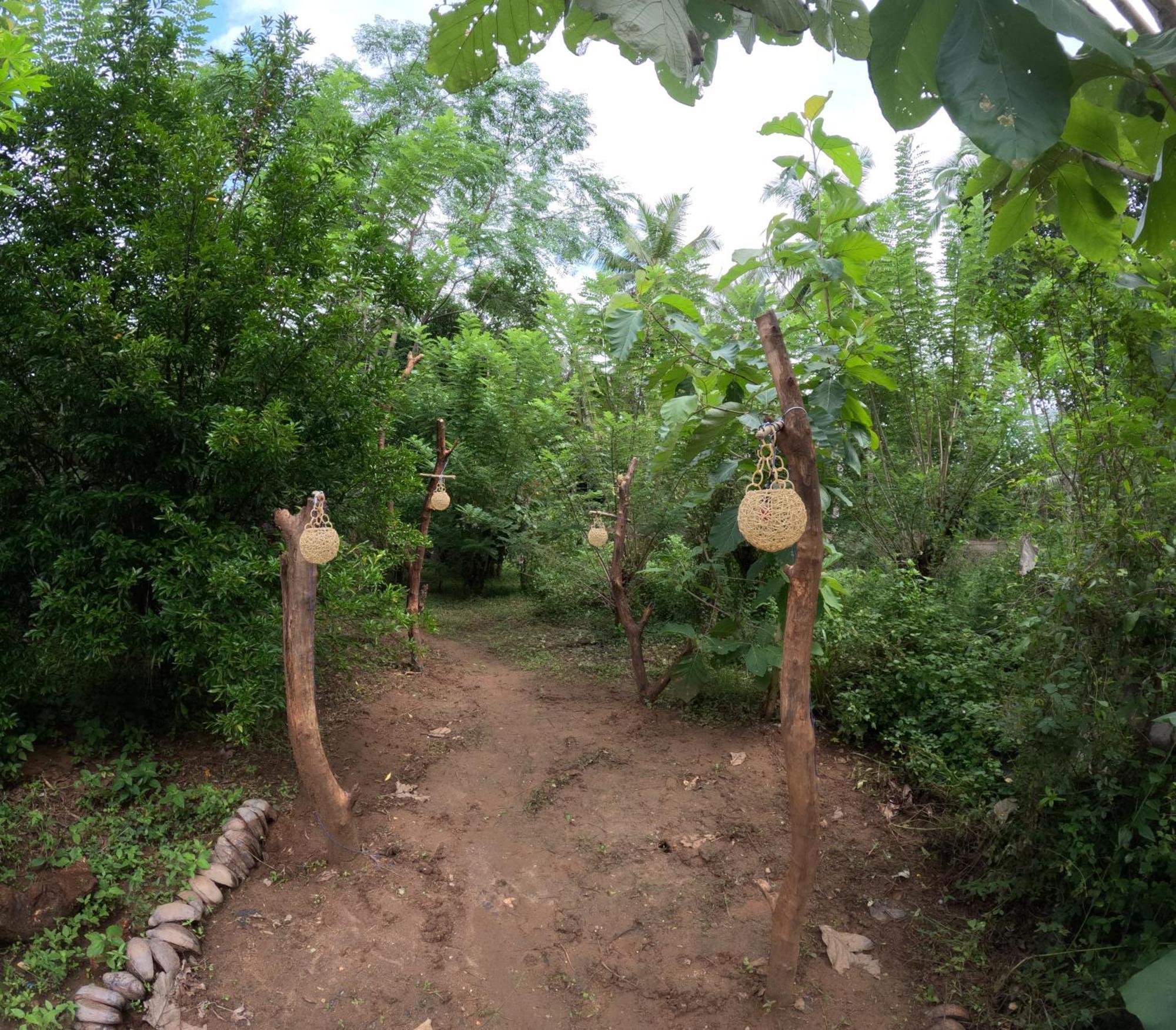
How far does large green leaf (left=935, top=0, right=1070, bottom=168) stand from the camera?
448mm

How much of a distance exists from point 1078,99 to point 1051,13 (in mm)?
310

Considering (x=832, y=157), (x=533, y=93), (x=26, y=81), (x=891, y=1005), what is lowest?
(x=891, y=1005)

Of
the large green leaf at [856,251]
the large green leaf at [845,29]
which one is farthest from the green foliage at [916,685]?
the large green leaf at [845,29]

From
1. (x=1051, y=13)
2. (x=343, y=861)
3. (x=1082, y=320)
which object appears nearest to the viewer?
(x=1051, y=13)

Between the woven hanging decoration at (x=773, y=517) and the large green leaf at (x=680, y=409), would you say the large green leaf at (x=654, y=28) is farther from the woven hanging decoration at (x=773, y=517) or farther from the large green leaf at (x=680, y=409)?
the large green leaf at (x=680, y=409)

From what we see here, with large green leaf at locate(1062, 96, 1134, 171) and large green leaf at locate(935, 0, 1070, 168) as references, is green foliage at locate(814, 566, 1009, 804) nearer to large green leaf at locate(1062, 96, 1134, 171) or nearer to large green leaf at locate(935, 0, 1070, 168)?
large green leaf at locate(1062, 96, 1134, 171)

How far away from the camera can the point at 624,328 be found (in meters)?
3.20

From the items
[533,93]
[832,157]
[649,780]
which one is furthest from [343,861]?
[533,93]

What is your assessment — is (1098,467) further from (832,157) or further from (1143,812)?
(832,157)

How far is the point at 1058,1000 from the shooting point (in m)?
2.27

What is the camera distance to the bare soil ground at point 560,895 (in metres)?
2.59

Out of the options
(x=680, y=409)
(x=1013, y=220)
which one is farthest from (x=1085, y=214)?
(x=680, y=409)

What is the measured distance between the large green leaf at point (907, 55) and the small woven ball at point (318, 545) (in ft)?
9.54

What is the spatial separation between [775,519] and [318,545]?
1967 millimetres
